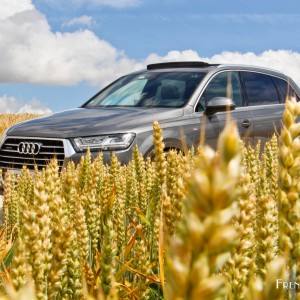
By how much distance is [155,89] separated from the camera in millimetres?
9094

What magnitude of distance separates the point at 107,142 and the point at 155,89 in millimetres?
2104

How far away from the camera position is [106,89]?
1038 centimetres

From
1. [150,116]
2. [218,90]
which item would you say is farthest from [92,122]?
[218,90]

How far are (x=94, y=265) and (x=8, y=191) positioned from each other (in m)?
1.32

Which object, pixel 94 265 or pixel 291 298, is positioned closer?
pixel 291 298

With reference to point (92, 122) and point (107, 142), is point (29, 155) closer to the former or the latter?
point (92, 122)

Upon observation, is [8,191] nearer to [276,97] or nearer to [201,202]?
[201,202]

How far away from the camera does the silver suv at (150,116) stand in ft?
24.5

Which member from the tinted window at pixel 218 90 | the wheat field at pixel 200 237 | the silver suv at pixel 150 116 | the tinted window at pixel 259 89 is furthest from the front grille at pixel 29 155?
the wheat field at pixel 200 237

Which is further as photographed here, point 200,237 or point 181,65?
point 181,65

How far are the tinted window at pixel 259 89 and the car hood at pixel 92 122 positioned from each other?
2.40 m

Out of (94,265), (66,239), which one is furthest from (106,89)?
(66,239)

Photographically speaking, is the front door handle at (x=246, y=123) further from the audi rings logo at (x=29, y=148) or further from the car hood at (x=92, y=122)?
the audi rings logo at (x=29, y=148)

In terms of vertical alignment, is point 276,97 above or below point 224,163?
above
